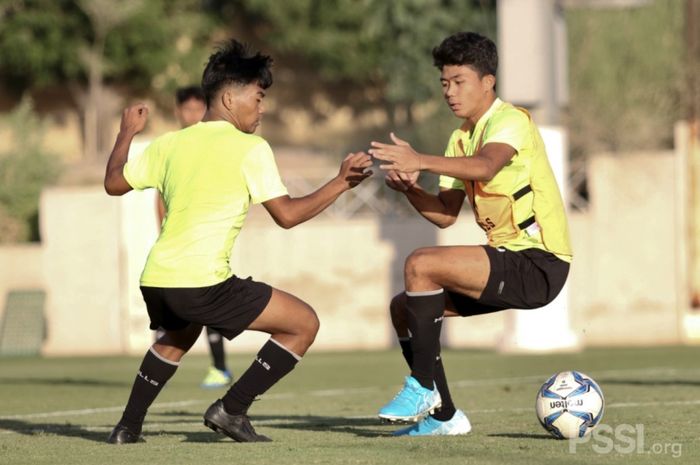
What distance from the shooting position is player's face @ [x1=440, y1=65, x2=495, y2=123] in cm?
824

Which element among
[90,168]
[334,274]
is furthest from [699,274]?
[90,168]

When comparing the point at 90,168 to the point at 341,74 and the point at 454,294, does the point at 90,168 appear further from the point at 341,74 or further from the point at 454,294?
the point at 454,294

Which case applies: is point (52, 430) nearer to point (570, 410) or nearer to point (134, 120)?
point (134, 120)

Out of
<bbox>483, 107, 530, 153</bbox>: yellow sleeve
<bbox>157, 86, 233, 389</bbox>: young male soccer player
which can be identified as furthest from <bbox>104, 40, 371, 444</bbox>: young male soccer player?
<bbox>157, 86, 233, 389</bbox>: young male soccer player

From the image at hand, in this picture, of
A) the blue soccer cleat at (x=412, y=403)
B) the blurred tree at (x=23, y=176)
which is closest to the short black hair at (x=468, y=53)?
the blue soccer cleat at (x=412, y=403)

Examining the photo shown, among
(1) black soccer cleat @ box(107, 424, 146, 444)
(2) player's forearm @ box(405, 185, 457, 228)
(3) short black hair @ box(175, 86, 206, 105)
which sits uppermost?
(3) short black hair @ box(175, 86, 206, 105)

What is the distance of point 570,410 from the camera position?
25.8ft

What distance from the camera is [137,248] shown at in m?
19.9

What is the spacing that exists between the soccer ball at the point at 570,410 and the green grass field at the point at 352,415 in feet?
0.30

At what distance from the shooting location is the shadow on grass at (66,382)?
13.9 m

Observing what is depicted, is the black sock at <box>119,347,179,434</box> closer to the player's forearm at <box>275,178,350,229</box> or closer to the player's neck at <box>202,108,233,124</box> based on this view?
the player's forearm at <box>275,178,350,229</box>

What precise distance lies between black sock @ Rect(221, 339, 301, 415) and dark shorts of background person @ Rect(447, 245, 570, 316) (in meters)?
1.01

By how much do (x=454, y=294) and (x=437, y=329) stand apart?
32 cm

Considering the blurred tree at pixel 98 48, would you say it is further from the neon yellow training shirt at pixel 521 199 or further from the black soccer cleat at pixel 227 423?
the black soccer cleat at pixel 227 423
